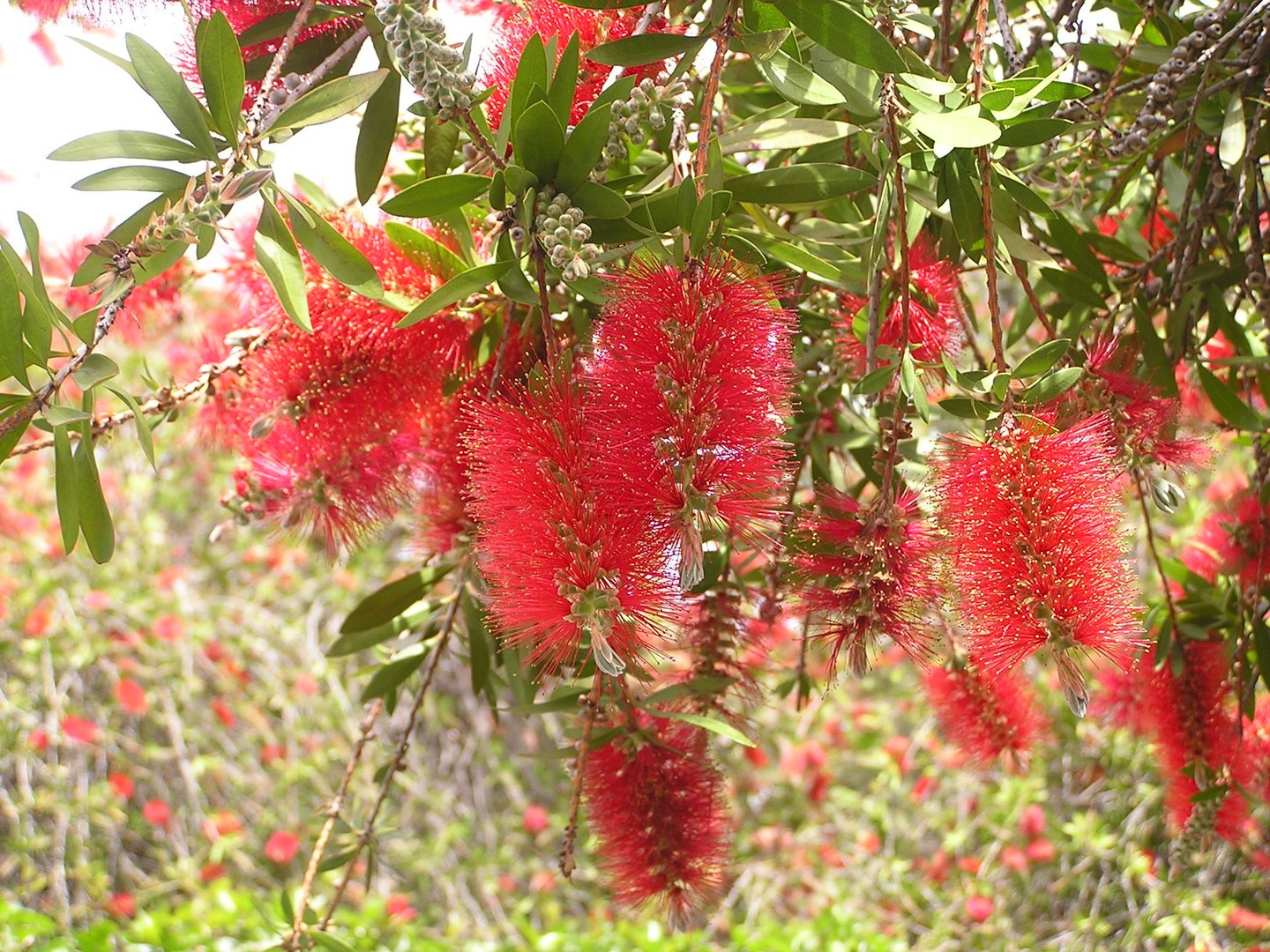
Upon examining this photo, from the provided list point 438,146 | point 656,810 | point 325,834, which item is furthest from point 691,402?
point 325,834

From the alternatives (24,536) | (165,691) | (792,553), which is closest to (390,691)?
(792,553)

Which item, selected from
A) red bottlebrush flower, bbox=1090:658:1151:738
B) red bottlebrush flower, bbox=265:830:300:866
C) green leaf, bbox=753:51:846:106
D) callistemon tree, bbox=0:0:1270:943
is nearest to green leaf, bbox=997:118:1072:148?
callistemon tree, bbox=0:0:1270:943

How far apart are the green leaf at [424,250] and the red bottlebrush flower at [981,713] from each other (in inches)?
23.7

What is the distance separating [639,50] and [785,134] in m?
0.11

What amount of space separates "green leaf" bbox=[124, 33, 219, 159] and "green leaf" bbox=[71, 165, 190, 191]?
3cm

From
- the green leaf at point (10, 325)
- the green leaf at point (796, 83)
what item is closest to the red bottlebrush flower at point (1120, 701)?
the green leaf at point (796, 83)

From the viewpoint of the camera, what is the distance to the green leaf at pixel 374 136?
720 mm

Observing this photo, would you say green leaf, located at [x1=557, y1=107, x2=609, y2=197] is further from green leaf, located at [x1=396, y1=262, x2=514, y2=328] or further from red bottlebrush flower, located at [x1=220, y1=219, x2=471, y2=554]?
red bottlebrush flower, located at [x1=220, y1=219, x2=471, y2=554]

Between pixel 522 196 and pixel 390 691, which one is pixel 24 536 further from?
pixel 522 196

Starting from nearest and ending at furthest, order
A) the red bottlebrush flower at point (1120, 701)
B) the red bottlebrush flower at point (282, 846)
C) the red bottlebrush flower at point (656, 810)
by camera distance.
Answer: the red bottlebrush flower at point (656, 810)
the red bottlebrush flower at point (1120, 701)
the red bottlebrush flower at point (282, 846)

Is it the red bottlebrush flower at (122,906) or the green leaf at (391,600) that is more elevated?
the green leaf at (391,600)

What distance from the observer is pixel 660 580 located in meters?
0.60

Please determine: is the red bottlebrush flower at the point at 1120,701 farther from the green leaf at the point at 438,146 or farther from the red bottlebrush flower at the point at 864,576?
the green leaf at the point at 438,146

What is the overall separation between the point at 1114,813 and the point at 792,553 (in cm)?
183
